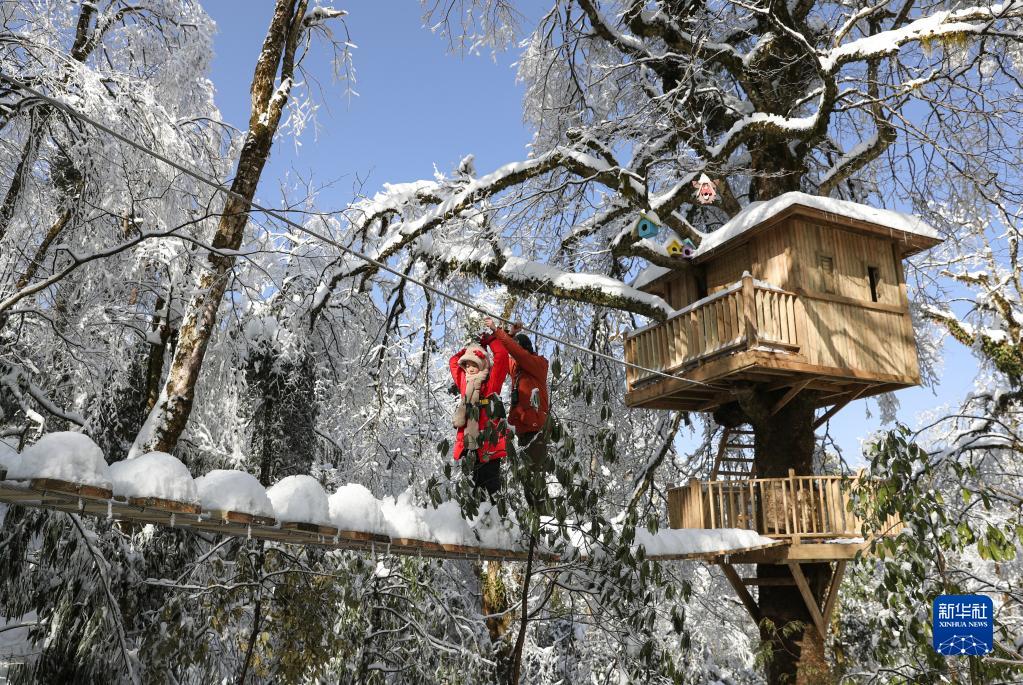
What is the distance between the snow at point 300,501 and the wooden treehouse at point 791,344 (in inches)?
176

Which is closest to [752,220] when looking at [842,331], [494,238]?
[842,331]

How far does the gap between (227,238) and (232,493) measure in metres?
2.51

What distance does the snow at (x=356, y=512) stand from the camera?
434 cm

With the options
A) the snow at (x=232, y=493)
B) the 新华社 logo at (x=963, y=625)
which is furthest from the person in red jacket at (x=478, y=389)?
the 新华社 logo at (x=963, y=625)

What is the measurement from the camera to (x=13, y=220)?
16.5 ft

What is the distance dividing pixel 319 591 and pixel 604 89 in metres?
8.01

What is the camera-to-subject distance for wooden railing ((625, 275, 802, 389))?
8.03 metres

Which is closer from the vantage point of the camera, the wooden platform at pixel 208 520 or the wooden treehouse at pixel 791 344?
the wooden platform at pixel 208 520

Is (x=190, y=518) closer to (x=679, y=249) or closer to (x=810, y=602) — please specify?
(x=810, y=602)

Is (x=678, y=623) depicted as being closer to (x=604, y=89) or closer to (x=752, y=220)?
(x=752, y=220)

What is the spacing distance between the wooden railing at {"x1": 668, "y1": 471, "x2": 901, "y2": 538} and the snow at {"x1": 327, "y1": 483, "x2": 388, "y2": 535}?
491 centimetres

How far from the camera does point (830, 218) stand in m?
8.76

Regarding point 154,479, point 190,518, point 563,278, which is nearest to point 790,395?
point 563,278

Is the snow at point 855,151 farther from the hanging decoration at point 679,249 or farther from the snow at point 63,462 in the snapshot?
the snow at point 63,462
